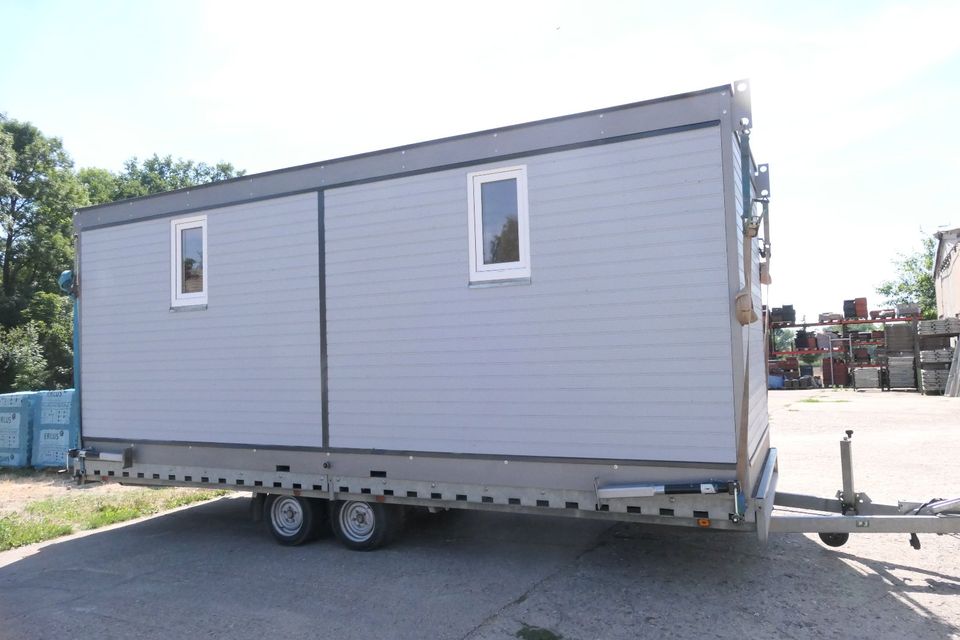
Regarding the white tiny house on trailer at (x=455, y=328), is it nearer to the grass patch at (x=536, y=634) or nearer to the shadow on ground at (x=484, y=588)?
the shadow on ground at (x=484, y=588)

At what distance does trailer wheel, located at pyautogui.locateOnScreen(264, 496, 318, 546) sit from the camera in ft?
21.0

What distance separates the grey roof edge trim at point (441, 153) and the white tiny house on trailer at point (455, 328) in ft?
0.06

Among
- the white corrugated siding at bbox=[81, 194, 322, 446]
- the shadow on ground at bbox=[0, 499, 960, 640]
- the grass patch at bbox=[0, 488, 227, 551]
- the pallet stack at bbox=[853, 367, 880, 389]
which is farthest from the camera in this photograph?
the pallet stack at bbox=[853, 367, 880, 389]

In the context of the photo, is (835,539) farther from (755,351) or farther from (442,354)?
(442,354)

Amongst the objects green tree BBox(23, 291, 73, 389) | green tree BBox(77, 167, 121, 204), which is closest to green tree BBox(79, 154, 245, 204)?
green tree BBox(77, 167, 121, 204)

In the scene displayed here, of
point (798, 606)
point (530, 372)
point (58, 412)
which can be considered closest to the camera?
point (798, 606)

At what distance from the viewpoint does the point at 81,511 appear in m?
8.72

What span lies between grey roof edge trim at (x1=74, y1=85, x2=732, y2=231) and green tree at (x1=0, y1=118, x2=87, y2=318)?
1082 inches

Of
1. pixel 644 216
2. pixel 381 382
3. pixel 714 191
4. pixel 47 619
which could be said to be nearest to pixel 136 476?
pixel 47 619

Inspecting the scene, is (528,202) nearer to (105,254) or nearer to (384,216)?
(384,216)

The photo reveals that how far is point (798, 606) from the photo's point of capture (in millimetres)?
4570

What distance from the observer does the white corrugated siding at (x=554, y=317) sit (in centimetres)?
468

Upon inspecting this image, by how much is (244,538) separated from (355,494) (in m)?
1.87

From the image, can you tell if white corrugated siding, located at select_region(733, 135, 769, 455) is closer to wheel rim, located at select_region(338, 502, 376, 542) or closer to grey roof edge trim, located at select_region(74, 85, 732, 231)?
grey roof edge trim, located at select_region(74, 85, 732, 231)
